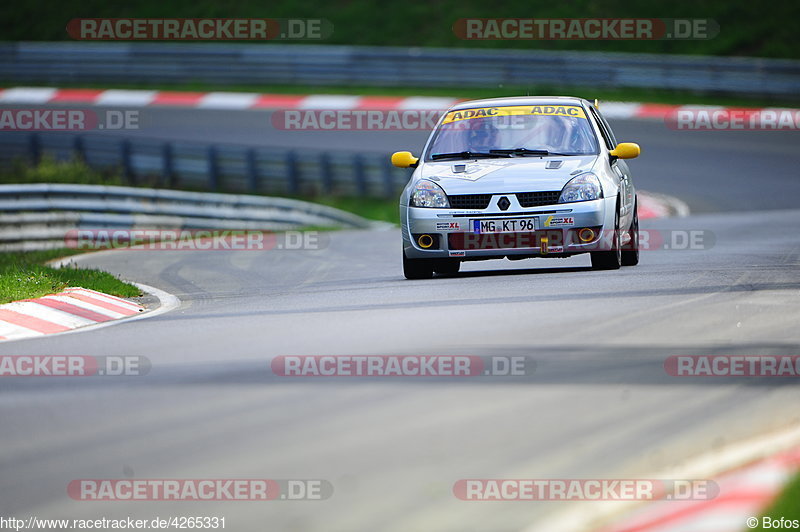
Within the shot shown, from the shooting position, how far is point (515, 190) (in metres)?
11.4

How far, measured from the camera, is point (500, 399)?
6.45 meters

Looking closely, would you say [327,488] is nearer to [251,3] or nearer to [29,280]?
[29,280]

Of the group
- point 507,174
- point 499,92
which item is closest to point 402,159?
point 507,174

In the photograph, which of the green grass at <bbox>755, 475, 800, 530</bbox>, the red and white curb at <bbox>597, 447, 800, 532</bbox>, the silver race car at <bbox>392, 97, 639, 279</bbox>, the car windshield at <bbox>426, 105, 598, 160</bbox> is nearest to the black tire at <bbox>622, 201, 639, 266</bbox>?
the silver race car at <bbox>392, 97, 639, 279</bbox>

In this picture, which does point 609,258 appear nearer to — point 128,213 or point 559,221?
point 559,221

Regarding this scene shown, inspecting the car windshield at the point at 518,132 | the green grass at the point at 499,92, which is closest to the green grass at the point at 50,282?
the car windshield at the point at 518,132

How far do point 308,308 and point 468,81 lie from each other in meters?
23.9

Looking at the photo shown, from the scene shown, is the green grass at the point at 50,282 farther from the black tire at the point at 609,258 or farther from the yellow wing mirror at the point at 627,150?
the yellow wing mirror at the point at 627,150

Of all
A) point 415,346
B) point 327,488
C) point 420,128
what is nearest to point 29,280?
point 415,346

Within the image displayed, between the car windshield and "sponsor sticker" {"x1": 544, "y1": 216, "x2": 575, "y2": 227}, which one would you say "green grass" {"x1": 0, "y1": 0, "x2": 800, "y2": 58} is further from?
"sponsor sticker" {"x1": 544, "y1": 216, "x2": 575, "y2": 227}

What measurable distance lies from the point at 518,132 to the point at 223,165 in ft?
47.1

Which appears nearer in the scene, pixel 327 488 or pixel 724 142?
pixel 327 488

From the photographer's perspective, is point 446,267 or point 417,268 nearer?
point 417,268

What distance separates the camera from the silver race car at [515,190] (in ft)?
37.5
